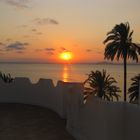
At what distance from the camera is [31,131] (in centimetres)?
1284

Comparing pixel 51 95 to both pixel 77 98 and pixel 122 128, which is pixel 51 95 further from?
pixel 122 128

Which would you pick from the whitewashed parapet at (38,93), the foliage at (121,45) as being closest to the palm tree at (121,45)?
the foliage at (121,45)

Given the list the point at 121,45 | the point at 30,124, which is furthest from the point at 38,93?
the point at 121,45

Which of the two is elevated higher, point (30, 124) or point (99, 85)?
point (99, 85)

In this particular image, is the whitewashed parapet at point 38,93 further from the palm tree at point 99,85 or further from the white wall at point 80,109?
the palm tree at point 99,85

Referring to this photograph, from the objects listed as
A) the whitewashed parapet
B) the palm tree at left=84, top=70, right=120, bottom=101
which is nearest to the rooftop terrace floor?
the whitewashed parapet

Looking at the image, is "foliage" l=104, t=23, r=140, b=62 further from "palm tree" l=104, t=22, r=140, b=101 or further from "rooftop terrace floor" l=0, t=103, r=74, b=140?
"rooftop terrace floor" l=0, t=103, r=74, b=140

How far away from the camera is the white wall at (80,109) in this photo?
8.34 metres

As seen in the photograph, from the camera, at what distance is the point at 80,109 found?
37.3ft

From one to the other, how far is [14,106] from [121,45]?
18.4 meters

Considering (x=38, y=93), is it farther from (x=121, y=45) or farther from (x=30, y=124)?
(x=121, y=45)

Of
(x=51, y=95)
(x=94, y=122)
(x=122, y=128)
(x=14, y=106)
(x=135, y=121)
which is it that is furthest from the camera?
(x=14, y=106)

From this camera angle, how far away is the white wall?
8344 millimetres

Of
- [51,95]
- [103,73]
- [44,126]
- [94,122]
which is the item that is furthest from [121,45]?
[94,122]
